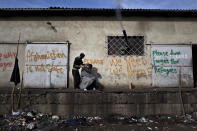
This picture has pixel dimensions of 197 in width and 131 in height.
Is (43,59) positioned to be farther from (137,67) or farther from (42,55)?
(137,67)

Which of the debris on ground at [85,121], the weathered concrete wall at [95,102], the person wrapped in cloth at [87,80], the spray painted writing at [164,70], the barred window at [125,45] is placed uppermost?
the barred window at [125,45]

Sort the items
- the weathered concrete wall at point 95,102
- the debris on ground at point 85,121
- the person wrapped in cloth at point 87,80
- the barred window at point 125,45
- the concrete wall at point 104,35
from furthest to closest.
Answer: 1. the barred window at point 125,45
2. the concrete wall at point 104,35
3. the person wrapped in cloth at point 87,80
4. the weathered concrete wall at point 95,102
5. the debris on ground at point 85,121

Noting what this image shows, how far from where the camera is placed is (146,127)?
509 cm

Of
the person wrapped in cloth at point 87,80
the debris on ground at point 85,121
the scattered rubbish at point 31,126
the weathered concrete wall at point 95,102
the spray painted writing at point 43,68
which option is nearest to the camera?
the scattered rubbish at point 31,126

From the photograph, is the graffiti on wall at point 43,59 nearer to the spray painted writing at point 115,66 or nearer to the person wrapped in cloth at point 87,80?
the person wrapped in cloth at point 87,80

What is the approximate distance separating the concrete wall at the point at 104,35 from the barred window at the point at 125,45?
8.2 inches

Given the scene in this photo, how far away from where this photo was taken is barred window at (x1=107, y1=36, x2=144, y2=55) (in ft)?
24.8

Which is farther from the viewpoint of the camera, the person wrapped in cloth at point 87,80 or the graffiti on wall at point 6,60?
the graffiti on wall at point 6,60

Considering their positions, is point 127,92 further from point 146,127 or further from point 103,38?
point 103,38

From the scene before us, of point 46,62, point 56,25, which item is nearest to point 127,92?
point 46,62

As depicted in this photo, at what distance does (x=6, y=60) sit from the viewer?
24.3 feet

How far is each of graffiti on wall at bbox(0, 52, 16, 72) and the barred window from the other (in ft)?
15.1

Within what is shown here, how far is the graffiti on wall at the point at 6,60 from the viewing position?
290 inches

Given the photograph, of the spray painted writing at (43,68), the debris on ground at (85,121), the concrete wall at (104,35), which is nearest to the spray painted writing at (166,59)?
the concrete wall at (104,35)
